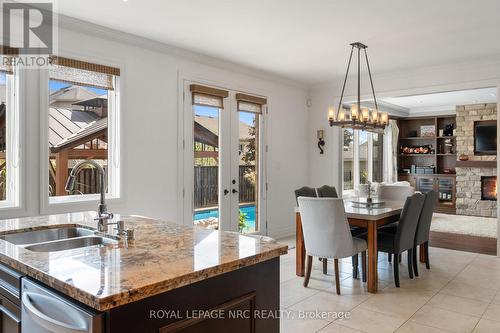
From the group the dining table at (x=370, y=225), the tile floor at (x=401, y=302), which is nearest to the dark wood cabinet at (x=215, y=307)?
the tile floor at (x=401, y=302)

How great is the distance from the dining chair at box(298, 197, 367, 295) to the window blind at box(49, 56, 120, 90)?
2372 mm

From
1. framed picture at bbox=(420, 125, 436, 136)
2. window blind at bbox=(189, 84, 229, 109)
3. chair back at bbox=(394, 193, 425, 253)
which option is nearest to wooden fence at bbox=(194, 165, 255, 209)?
window blind at bbox=(189, 84, 229, 109)

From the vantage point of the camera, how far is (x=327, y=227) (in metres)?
3.63

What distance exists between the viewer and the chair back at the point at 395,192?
5.45 metres

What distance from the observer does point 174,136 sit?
4.67 meters

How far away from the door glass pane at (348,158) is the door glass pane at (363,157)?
50 centimetres

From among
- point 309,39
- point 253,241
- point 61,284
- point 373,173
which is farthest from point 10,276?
point 373,173

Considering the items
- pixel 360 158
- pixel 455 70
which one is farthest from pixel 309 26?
pixel 360 158

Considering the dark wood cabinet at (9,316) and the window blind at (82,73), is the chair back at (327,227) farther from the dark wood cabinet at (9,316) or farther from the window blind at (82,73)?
the dark wood cabinet at (9,316)

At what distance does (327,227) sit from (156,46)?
278 cm

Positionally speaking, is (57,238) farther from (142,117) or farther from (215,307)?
(142,117)

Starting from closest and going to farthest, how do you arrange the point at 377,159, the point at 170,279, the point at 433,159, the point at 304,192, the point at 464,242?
the point at 170,279
the point at 304,192
the point at 464,242
the point at 377,159
the point at 433,159

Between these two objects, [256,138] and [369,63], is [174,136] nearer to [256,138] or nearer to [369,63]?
[256,138]

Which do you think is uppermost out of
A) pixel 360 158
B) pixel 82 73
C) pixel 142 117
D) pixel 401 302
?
pixel 82 73
